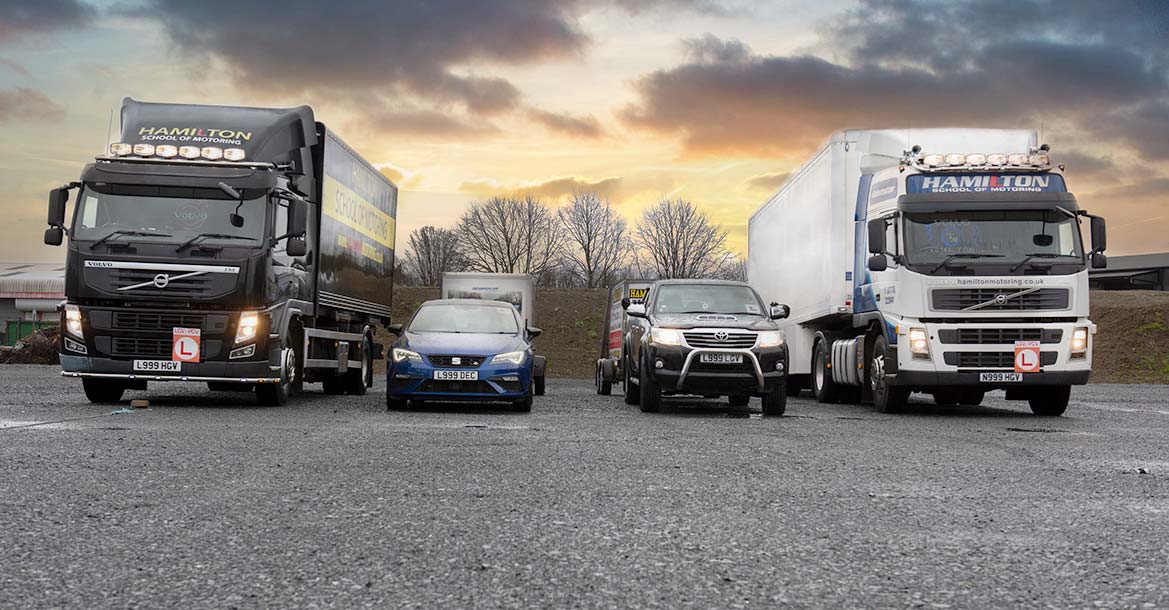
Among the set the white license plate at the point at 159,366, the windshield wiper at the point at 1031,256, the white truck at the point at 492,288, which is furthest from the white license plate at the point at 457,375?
the white truck at the point at 492,288

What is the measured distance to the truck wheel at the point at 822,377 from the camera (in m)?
19.1

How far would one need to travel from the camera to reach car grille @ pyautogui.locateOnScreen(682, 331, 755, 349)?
50.2 ft

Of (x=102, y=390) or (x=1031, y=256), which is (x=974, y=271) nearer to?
(x=1031, y=256)

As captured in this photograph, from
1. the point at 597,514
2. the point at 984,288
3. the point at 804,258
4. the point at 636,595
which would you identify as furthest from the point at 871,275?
the point at 636,595

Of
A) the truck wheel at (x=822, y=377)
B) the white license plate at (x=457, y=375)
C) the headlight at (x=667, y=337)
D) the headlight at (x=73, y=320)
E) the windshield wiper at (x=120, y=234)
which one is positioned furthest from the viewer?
the truck wheel at (x=822, y=377)

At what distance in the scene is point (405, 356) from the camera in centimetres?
1494

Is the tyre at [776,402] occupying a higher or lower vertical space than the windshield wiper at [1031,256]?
lower

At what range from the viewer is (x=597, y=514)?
245 inches

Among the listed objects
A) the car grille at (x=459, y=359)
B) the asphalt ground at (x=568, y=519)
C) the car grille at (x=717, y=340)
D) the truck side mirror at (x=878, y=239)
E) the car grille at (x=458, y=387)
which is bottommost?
the asphalt ground at (x=568, y=519)

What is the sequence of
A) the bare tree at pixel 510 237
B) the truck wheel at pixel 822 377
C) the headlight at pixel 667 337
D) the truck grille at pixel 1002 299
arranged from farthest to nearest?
the bare tree at pixel 510 237 → the truck wheel at pixel 822 377 → the headlight at pixel 667 337 → the truck grille at pixel 1002 299

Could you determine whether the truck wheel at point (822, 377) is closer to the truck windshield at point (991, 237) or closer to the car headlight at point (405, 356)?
the truck windshield at point (991, 237)

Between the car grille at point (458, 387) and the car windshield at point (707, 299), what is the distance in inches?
120

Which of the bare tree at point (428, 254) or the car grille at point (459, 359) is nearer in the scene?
the car grille at point (459, 359)

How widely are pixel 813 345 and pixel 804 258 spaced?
64.6 inches
